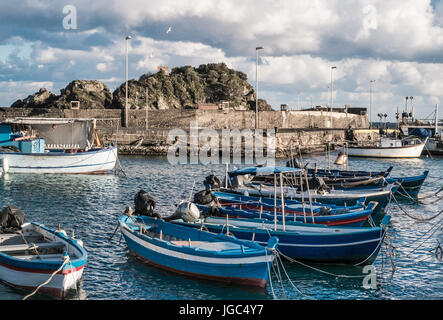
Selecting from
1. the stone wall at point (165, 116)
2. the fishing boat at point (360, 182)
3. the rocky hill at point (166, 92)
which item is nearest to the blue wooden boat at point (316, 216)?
the fishing boat at point (360, 182)

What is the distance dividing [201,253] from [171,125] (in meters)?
47.9

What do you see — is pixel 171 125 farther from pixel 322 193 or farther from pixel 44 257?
A: pixel 44 257

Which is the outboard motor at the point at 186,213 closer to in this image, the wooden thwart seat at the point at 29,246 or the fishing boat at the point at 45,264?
the fishing boat at the point at 45,264

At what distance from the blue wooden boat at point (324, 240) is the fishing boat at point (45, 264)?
4.66 m

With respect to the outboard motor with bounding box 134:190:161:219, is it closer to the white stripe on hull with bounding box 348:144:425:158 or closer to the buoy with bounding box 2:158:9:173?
the buoy with bounding box 2:158:9:173

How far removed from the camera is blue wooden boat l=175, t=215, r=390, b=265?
50.0ft

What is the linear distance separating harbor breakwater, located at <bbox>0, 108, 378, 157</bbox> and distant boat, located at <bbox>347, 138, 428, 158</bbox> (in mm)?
5024

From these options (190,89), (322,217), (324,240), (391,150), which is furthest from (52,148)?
(190,89)

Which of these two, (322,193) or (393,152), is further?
(393,152)

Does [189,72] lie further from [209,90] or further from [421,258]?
[421,258]

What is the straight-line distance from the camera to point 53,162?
36.3 m

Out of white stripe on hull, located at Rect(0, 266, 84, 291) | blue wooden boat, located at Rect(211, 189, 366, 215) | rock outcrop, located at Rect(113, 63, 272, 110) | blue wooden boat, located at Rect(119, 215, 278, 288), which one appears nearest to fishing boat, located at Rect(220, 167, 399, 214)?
blue wooden boat, located at Rect(211, 189, 366, 215)

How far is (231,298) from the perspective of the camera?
42.6 feet
